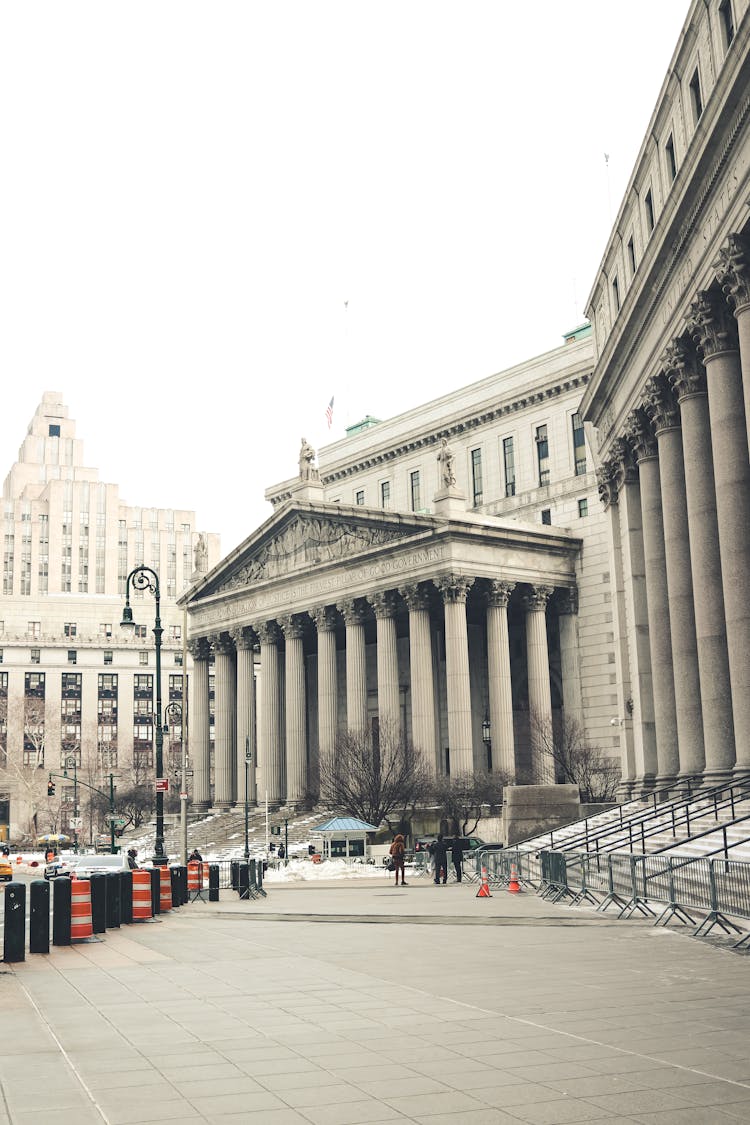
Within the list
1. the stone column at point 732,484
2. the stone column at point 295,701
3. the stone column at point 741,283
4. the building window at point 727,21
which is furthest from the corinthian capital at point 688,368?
the stone column at point 295,701

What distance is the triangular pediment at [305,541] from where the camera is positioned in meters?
80.8

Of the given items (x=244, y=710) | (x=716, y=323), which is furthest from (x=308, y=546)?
(x=716, y=323)

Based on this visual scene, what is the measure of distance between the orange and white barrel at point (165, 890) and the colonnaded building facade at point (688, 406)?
1528 centimetres

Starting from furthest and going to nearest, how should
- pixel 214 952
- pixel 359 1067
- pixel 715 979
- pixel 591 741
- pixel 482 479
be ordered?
pixel 482 479 → pixel 591 741 → pixel 214 952 → pixel 715 979 → pixel 359 1067

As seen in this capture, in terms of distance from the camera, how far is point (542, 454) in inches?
3659

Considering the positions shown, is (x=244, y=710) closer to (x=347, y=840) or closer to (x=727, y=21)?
(x=347, y=840)

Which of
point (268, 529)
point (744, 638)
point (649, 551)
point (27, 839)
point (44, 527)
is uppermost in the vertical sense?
point (44, 527)

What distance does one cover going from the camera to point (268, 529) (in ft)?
301

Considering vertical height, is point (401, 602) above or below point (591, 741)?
above

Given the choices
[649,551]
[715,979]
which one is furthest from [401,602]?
[715,979]

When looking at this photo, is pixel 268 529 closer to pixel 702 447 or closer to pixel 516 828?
pixel 516 828

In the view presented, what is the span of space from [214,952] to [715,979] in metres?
9.07

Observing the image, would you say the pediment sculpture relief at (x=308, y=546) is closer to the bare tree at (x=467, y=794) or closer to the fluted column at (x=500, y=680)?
the fluted column at (x=500, y=680)

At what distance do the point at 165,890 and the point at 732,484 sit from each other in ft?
60.2
